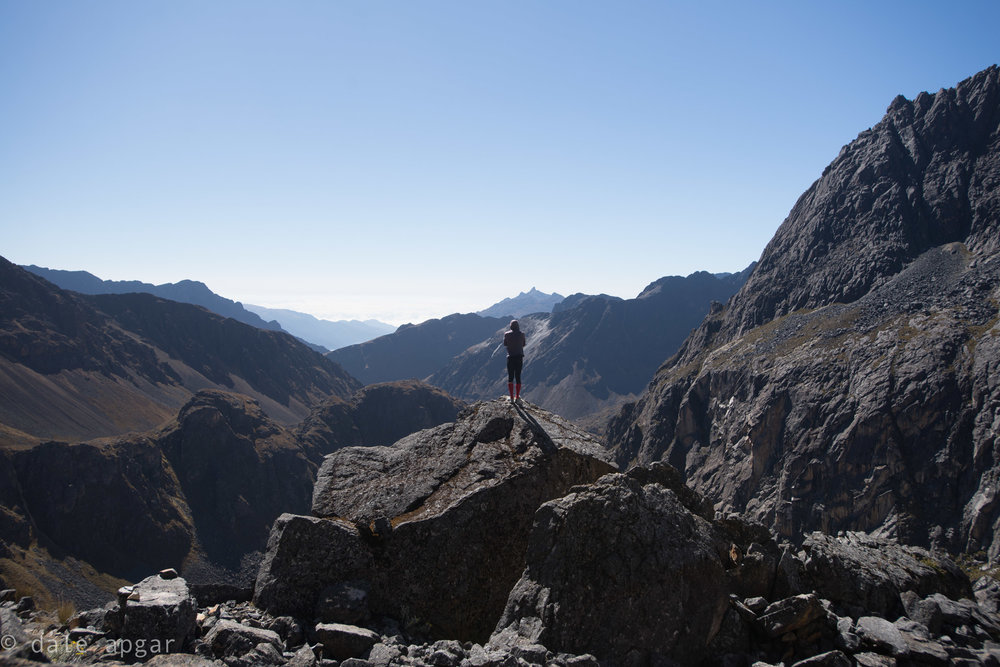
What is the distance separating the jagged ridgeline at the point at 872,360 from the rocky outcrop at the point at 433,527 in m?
83.0

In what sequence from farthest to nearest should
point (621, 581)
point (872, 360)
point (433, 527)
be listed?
1. point (872, 360)
2. point (433, 527)
3. point (621, 581)

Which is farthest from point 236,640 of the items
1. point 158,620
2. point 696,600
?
point 696,600

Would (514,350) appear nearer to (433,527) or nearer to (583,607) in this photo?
(433,527)

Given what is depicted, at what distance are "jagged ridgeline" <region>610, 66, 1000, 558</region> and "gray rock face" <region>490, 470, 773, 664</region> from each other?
83.3 meters

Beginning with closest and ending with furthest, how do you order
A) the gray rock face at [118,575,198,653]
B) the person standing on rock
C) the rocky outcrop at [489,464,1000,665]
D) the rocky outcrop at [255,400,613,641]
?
the gray rock face at [118,575,198,653], the rocky outcrop at [489,464,1000,665], the rocky outcrop at [255,400,613,641], the person standing on rock

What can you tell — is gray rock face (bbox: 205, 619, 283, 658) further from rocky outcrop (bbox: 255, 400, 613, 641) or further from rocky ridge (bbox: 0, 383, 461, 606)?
rocky ridge (bbox: 0, 383, 461, 606)

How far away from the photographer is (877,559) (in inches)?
522

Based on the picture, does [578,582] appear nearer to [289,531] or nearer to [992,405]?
[289,531]

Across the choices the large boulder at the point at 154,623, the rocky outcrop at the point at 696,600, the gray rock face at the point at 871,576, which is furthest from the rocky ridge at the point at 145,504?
the gray rock face at the point at 871,576

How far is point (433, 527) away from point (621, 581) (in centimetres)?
486

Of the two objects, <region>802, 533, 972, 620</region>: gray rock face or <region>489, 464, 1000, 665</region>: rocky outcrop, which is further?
<region>802, 533, 972, 620</region>: gray rock face

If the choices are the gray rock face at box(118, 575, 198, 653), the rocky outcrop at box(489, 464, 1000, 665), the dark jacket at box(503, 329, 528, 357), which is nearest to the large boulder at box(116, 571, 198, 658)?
the gray rock face at box(118, 575, 198, 653)

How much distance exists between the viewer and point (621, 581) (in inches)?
436

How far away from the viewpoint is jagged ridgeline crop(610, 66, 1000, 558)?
88.8 metres
